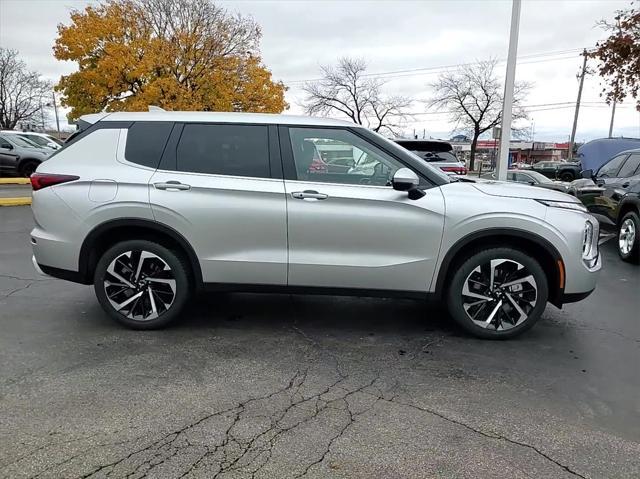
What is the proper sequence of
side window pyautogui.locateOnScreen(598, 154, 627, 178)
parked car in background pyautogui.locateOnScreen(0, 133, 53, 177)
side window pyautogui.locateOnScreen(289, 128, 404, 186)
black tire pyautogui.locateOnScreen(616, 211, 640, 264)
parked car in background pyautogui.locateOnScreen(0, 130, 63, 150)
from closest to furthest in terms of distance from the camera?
side window pyautogui.locateOnScreen(289, 128, 404, 186) < black tire pyautogui.locateOnScreen(616, 211, 640, 264) < side window pyautogui.locateOnScreen(598, 154, 627, 178) < parked car in background pyautogui.locateOnScreen(0, 133, 53, 177) < parked car in background pyautogui.locateOnScreen(0, 130, 63, 150)

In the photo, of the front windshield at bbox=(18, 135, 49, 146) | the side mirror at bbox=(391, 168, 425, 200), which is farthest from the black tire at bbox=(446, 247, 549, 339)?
the front windshield at bbox=(18, 135, 49, 146)

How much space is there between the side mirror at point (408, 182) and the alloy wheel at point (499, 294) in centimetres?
77

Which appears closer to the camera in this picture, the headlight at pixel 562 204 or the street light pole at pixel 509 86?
the headlight at pixel 562 204

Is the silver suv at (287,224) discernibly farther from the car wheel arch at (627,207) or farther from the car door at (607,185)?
the car door at (607,185)

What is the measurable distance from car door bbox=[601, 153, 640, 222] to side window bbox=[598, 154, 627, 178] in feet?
0.41

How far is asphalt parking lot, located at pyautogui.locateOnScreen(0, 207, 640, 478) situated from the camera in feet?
8.36

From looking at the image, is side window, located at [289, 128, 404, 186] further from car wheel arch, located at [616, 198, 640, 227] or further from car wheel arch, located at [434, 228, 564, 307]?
car wheel arch, located at [616, 198, 640, 227]

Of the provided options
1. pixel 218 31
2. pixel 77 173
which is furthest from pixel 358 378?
pixel 218 31

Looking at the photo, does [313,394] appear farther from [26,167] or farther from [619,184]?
[26,167]

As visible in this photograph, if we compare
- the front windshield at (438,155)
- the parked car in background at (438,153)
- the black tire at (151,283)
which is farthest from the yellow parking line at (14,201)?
the front windshield at (438,155)

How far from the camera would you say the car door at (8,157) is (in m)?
16.4

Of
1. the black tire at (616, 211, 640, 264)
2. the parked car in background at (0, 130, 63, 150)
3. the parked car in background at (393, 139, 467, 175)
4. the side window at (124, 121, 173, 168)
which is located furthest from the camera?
the parked car in background at (0, 130, 63, 150)

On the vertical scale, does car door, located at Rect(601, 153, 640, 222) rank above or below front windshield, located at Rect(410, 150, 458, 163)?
below

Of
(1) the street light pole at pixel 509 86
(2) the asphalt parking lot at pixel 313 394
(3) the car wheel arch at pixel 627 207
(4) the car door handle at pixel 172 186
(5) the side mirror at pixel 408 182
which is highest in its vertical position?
(1) the street light pole at pixel 509 86
